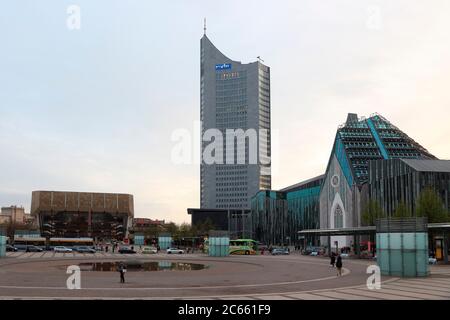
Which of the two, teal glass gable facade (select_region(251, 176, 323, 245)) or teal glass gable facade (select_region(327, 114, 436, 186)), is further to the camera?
teal glass gable facade (select_region(251, 176, 323, 245))

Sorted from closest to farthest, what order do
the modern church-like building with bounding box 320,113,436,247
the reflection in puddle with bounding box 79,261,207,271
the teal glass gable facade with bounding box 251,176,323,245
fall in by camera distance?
the reflection in puddle with bounding box 79,261,207,271 → the modern church-like building with bounding box 320,113,436,247 → the teal glass gable facade with bounding box 251,176,323,245

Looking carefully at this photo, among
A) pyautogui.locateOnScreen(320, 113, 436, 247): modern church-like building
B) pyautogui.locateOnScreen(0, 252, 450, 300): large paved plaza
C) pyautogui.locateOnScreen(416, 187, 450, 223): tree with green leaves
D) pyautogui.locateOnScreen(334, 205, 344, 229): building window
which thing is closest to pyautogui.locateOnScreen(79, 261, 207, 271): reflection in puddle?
pyautogui.locateOnScreen(0, 252, 450, 300): large paved plaza

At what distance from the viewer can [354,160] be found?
396ft

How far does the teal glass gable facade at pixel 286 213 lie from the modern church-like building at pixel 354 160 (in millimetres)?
24818

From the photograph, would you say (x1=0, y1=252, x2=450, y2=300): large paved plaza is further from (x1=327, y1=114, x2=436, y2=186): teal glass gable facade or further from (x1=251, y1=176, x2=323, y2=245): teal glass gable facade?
(x1=251, y1=176, x2=323, y2=245): teal glass gable facade

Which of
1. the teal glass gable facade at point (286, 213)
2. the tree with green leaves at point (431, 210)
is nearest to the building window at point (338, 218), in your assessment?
the teal glass gable facade at point (286, 213)

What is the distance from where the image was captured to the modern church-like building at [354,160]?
380 ft

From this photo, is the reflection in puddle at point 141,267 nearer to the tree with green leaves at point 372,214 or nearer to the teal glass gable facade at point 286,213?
the tree with green leaves at point 372,214

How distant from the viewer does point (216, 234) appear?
7569 centimetres

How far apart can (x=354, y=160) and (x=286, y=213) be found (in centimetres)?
6060

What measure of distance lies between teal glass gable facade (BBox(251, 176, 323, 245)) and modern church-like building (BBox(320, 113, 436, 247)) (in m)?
24.8

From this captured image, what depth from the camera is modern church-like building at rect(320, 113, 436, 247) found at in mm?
115938
